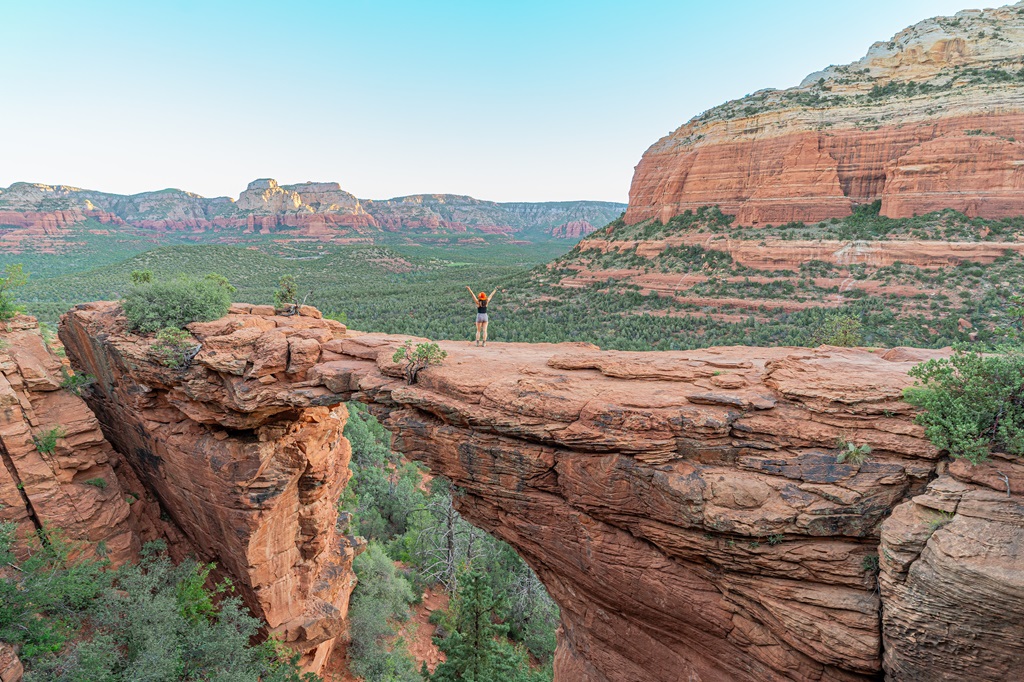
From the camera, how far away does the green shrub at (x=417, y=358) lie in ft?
32.1

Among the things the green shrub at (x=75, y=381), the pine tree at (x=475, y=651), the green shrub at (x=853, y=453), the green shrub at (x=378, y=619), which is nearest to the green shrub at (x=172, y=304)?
the green shrub at (x=75, y=381)

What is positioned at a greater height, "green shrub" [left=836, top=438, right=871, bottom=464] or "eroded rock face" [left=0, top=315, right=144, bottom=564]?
"green shrub" [left=836, top=438, right=871, bottom=464]

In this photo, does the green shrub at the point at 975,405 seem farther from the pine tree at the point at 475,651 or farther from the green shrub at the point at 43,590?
the green shrub at the point at 43,590

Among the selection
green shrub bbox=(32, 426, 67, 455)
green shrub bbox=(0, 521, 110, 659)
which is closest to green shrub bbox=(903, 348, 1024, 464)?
green shrub bbox=(0, 521, 110, 659)

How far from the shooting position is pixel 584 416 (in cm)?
784

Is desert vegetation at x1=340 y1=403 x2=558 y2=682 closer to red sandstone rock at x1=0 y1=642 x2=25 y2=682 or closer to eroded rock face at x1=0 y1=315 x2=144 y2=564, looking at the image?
eroded rock face at x1=0 y1=315 x2=144 y2=564

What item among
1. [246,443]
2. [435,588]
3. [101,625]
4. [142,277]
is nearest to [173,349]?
[246,443]

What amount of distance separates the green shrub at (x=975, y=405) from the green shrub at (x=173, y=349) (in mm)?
15161

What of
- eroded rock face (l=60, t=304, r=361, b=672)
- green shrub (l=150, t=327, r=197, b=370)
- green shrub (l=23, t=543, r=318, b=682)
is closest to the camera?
green shrub (l=23, t=543, r=318, b=682)

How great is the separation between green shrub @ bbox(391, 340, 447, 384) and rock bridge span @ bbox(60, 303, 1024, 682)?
0.27 m

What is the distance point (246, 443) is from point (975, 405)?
15.1m

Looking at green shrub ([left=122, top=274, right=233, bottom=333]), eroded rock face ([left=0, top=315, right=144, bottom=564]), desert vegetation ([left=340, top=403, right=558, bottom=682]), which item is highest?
green shrub ([left=122, top=274, right=233, bottom=333])

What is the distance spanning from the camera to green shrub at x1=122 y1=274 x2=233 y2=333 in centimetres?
1233

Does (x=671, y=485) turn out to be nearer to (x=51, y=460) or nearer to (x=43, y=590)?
(x=43, y=590)
